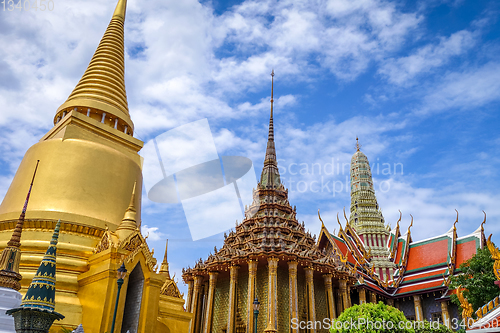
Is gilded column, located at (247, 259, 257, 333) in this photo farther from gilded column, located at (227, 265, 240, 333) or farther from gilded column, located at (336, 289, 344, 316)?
gilded column, located at (336, 289, 344, 316)

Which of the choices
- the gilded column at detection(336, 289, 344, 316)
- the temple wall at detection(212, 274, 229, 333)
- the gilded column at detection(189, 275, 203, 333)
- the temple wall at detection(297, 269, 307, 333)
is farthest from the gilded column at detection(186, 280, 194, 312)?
the gilded column at detection(336, 289, 344, 316)

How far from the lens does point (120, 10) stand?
22.5 m

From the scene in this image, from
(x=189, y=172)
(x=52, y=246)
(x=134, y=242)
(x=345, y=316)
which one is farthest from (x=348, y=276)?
(x=52, y=246)

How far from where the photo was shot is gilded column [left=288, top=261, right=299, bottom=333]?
17875 mm

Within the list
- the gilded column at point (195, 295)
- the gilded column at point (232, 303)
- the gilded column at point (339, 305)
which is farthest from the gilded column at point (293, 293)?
the gilded column at point (195, 295)

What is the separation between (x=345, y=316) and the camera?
1405 cm

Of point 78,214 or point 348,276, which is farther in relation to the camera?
point 348,276

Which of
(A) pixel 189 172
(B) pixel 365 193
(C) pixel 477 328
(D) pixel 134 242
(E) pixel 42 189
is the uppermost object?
(B) pixel 365 193

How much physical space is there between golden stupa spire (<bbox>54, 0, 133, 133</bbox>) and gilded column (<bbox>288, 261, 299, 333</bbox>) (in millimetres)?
10344

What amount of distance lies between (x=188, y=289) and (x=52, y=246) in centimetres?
1746

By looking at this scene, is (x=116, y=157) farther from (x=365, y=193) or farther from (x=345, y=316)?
(x=365, y=193)

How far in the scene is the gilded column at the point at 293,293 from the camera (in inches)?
704

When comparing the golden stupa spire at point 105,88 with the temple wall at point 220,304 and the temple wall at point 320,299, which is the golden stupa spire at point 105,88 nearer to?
the temple wall at point 220,304

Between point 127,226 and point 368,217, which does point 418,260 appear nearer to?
point 368,217
